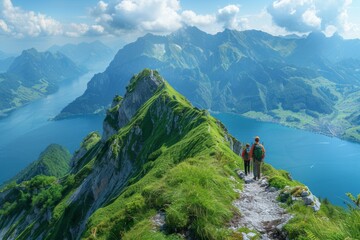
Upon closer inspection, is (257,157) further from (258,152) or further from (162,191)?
(162,191)

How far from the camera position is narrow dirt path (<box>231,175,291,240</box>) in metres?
19.7

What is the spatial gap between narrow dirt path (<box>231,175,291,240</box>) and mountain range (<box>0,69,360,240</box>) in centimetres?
27

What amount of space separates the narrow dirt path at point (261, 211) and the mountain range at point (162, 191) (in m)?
0.27

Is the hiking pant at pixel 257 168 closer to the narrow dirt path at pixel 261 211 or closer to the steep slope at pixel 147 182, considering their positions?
the narrow dirt path at pixel 261 211

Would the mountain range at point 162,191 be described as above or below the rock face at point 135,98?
below

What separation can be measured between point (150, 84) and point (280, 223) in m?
154

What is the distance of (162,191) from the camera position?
22375 millimetres

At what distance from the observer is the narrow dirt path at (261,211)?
64.6ft

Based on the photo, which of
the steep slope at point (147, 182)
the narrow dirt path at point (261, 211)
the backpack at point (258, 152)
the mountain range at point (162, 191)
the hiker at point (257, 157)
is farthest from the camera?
the backpack at point (258, 152)

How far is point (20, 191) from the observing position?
184375 mm

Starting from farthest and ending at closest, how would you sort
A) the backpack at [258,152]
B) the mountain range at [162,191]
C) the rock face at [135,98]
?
the rock face at [135,98] < the backpack at [258,152] < the mountain range at [162,191]

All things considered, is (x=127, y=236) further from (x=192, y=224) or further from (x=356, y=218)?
(x=356, y=218)

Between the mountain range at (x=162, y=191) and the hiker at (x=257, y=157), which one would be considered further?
the hiker at (x=257, y=157)

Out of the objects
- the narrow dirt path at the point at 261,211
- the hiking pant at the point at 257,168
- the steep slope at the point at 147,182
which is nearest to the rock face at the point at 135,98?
the steep slope at the point at 147,182
